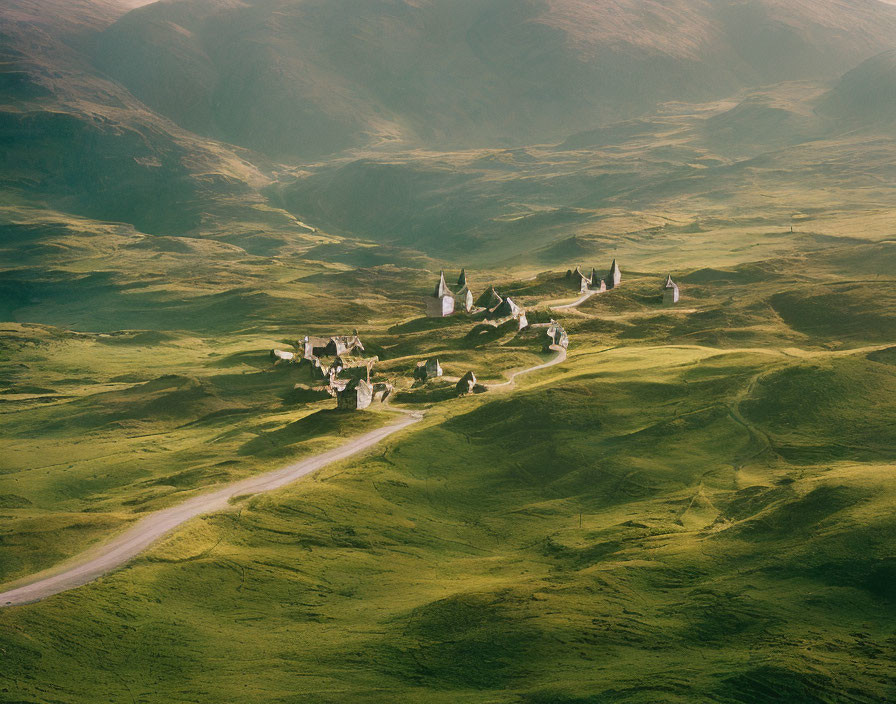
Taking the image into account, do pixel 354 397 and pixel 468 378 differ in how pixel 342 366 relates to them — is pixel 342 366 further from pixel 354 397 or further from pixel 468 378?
pixel 354 397

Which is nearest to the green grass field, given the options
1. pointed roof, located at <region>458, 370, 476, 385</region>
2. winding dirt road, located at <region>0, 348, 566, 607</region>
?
winding dirt road, located at <region>0, 348, 566, 607</region>

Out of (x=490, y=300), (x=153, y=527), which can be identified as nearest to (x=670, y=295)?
(x=490, y=300)

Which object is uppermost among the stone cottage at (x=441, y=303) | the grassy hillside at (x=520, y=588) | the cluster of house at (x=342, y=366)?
the stone cottage at (x=441, y=303)

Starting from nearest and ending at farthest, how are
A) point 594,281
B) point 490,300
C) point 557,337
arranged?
point 557,337, point 490,300, point 594,281

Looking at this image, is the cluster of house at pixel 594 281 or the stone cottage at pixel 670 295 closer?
the stone cottage at pixel 670 295

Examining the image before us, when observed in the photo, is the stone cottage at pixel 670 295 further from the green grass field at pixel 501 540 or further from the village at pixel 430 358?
the green grass field at pixel 501 540

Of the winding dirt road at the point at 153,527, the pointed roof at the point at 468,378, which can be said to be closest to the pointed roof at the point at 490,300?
the pointed roof at the point at 468,378

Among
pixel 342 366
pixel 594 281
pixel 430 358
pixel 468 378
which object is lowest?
pixel 342 366
